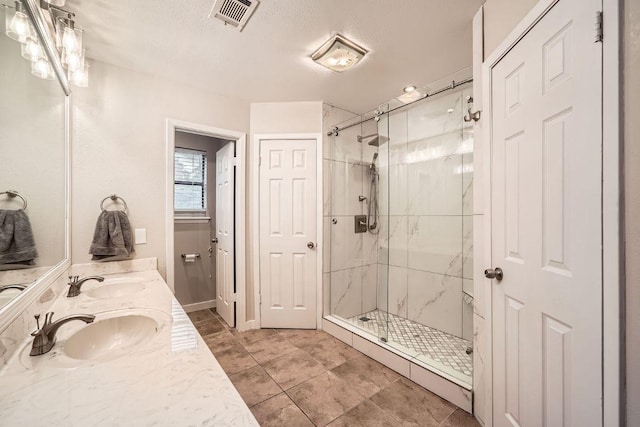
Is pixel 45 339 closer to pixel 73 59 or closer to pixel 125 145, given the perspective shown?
pixel 73 59

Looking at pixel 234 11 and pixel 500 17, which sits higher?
pixel 234 11

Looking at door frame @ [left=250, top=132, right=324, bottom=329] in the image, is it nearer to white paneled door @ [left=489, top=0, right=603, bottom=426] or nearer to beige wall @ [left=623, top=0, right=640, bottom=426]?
white paneled door @ [left=489, top=0, right=603, bottom=426]

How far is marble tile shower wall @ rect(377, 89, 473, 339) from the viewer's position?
2396 millimetres

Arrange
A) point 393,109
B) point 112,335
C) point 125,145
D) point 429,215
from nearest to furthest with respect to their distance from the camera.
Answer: point 112,335 < point 125,145 < point 393,109 < point 429,215

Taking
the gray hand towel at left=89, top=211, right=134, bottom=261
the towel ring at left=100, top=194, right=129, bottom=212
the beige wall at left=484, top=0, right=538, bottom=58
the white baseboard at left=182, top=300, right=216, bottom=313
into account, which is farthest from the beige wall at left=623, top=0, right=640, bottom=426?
the white baseboard at left=182, top=300, right=216, bottom=313

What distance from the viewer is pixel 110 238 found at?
1.92 meters

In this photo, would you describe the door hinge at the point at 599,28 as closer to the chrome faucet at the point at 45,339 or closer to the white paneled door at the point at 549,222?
the white paneled door at the point at 549,222

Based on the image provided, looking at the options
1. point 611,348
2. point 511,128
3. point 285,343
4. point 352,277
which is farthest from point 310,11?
point 285,343

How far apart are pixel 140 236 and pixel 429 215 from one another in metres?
2.69

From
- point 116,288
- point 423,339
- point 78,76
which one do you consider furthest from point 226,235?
point 423,339

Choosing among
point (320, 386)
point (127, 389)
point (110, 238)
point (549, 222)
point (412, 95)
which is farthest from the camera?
point (412, 95)

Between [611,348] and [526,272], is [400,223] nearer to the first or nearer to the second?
[526,272]

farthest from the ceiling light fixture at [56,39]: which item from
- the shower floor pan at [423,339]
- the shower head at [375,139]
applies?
the shower floor pan at [423,339]

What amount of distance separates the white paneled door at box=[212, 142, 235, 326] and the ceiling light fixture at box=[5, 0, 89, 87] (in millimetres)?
1340
